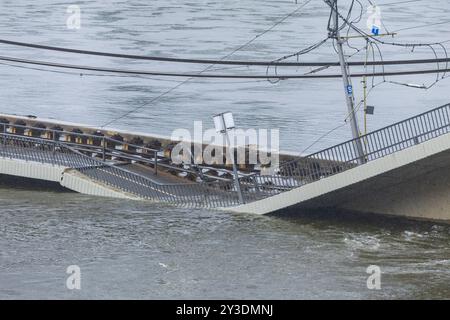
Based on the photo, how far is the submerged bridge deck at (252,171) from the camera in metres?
29.8

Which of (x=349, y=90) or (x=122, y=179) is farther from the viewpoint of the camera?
(x=122, y=179)

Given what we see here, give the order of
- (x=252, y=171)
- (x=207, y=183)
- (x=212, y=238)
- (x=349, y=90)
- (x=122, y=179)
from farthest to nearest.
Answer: (x=252, y=171)
(x=122, y=179)
(x=207, y=183)
(x=349, y=90)
(x=212, y=238)

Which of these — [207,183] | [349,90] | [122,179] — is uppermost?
[349,90]

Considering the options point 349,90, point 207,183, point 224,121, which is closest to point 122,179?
point 207,183

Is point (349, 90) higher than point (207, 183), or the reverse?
point (349, 90)

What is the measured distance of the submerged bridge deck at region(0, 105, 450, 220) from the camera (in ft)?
97.8

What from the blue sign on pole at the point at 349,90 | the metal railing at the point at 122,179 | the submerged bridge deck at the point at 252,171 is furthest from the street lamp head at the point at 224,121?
the blue sign on pole at the point at 349,90

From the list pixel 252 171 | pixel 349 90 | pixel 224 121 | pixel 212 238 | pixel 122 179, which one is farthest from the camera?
pixel 252 171

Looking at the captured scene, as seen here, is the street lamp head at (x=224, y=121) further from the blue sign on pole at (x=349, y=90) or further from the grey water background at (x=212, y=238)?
the blue sign on pole at (x=349, y=90)

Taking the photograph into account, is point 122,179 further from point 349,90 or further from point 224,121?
point 349,90

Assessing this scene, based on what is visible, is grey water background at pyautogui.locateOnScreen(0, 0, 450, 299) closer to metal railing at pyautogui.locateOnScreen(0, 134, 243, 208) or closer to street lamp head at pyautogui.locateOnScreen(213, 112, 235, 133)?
metal railing at pyautogui.locateOnScreen(0, 134, 243, 208)

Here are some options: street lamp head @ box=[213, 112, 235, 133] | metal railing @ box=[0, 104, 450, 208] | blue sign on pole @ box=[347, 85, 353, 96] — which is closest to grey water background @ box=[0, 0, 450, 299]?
metal railing @ box=[0, 104, 450, 208]

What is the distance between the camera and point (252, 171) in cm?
3497
